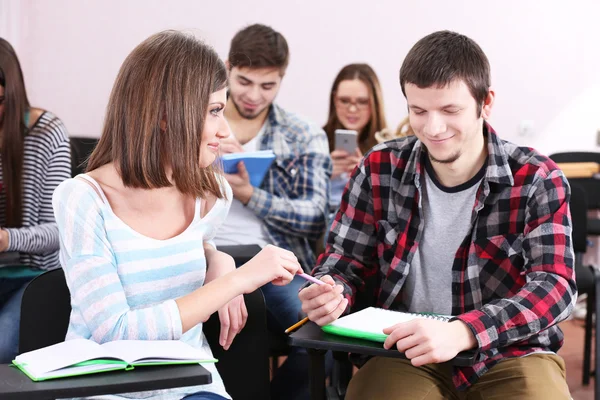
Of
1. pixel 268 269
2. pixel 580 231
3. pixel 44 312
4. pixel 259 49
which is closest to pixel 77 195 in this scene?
pixel 44 312

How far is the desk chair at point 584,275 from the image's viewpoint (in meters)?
2.68

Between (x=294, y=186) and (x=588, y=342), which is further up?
(x=294, y=186)

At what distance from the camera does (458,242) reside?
1.72m

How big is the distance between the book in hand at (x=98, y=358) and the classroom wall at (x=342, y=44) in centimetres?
291

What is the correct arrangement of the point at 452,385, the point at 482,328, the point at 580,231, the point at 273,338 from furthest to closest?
the point at 580,231, the point at 273,338, the point at 452,385, the point at 482,328

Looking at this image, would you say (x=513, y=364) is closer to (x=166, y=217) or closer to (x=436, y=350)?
(x=436, y=350)

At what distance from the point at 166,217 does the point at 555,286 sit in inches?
32.2

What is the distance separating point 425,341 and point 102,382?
581 millimetres

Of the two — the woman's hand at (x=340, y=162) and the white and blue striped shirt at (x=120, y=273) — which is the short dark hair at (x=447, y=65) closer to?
the white and blue striped shirt at (x=120, y=273)

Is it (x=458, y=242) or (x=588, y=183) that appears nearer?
(x=458, y=242)

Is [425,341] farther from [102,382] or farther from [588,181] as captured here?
[588,181]

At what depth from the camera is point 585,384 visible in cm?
311

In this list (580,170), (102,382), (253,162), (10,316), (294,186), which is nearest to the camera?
(102,382)

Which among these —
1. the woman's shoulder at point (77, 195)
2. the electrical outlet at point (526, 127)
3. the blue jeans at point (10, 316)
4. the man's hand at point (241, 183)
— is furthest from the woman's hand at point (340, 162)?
the electrical outlet at point (526, 127)
